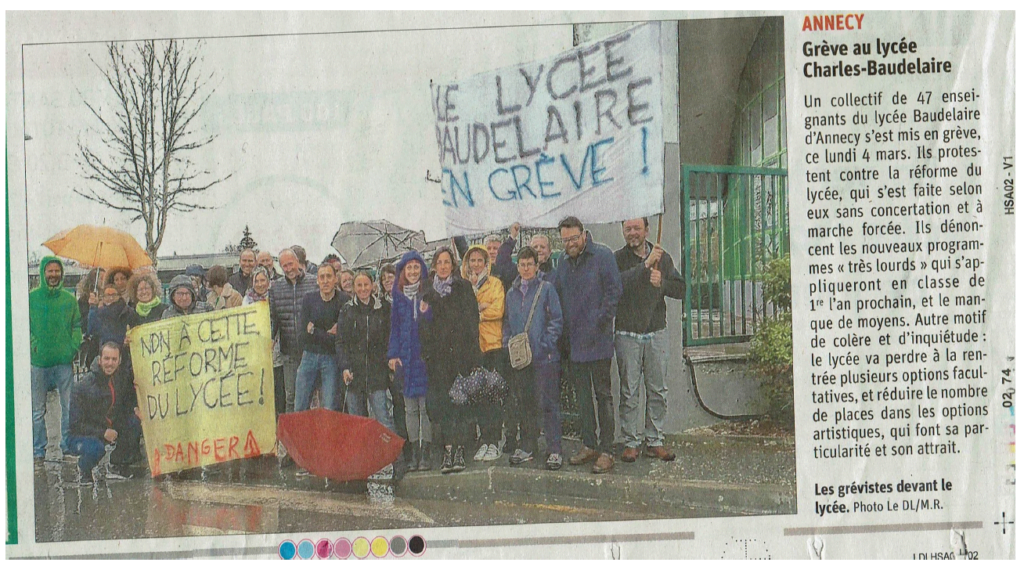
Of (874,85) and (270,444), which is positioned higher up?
(874,85)

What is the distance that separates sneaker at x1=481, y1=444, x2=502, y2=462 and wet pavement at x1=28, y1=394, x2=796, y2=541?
3 cm

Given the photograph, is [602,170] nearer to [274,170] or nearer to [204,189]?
[274,170]

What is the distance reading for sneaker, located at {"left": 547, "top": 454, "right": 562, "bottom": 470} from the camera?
3609 millimetres

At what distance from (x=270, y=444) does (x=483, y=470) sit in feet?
2.91

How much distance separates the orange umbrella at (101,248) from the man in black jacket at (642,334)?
196 cm

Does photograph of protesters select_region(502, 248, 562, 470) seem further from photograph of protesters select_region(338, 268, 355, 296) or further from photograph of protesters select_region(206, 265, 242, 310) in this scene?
photograph of protesters select_region(206, 265, 242, 310)

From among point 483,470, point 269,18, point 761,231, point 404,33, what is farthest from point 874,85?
point 269,18

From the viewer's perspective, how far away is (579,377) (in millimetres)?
3625

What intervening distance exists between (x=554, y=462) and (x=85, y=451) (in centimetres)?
192

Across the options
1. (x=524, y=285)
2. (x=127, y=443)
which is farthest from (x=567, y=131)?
(x=127, y=443)

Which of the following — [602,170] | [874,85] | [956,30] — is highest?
[956,30]

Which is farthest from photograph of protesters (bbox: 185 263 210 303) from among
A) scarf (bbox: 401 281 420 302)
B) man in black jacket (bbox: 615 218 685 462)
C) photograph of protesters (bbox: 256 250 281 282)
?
man in black jacket (bbox: 615 218 685 462)

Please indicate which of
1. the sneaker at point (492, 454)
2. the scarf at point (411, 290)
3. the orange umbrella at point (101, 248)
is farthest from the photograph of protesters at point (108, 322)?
the sneaker at point (492, 454)

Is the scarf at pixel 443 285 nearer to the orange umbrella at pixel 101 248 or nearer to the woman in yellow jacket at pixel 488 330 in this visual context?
the woman in yellow jacket at pixel 488 330
